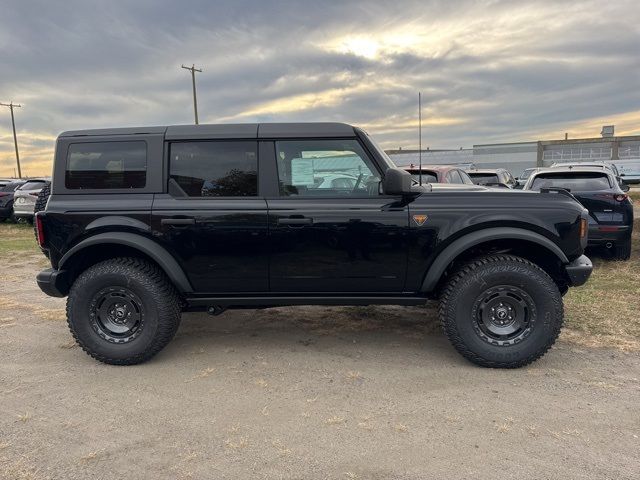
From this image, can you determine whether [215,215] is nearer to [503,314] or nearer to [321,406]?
[321,406]

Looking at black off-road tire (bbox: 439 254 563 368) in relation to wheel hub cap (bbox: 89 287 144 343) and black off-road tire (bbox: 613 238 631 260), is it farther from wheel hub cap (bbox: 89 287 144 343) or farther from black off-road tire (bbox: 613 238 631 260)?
black off-road tire (bbox: 613 238 631 260)

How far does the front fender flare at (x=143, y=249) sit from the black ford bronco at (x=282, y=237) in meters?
0.01

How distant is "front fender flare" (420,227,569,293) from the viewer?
3584mm

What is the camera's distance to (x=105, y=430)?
2895 mm

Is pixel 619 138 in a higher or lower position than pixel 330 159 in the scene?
higher

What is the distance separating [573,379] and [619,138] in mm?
47870

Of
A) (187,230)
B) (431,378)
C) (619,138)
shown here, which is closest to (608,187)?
(431,378)

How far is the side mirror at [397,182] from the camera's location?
3.44m

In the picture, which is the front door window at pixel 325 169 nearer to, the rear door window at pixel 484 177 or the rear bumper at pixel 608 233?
the rear bumper at pixel 608 233

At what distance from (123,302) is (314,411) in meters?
1.88

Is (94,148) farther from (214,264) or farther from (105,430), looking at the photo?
(105,430)

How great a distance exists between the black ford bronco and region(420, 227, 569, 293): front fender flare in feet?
0.04

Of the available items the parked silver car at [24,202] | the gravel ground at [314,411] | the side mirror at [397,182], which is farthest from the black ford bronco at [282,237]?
the parked silver car at [24,202]

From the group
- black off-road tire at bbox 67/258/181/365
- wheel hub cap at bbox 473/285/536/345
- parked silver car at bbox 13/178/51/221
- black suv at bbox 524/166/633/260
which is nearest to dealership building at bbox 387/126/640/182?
parked silver car at bbox 13/178/51/221
